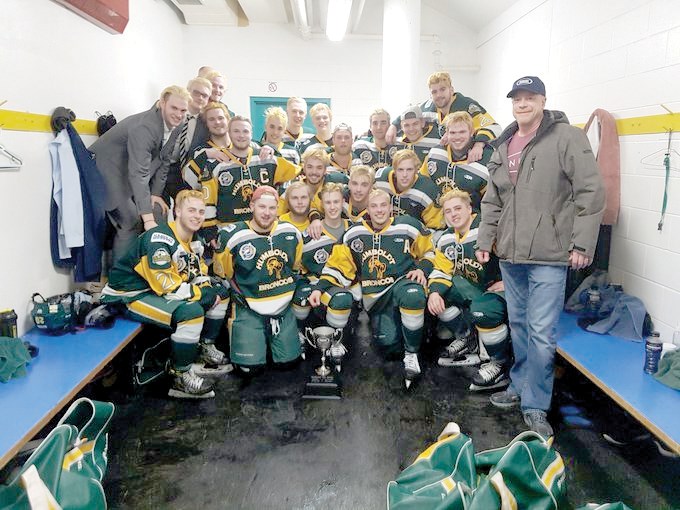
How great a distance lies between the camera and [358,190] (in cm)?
304

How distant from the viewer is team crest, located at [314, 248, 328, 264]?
2969 mm

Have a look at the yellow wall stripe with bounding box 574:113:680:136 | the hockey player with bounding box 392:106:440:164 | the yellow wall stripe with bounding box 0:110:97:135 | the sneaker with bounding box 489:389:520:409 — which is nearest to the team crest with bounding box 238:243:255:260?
the yellow wall stripe with bounding box 0:110:97:135

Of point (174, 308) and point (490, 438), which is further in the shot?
point (174, 308)

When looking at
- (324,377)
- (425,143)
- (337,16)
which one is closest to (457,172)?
(425,143)

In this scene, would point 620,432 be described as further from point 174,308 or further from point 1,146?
point 1,146

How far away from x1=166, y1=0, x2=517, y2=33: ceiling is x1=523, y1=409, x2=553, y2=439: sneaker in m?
3.96

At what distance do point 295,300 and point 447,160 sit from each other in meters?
1.35

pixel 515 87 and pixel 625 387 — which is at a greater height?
pixel 515 87

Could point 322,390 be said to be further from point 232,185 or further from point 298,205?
point 232,185

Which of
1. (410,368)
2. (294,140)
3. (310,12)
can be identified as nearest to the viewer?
(410,368)

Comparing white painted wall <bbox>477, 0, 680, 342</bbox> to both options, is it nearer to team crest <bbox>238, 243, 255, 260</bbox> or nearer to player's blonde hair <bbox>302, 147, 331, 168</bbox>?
player's blonde hair <bbox>302, 147, 331, 168</bbox>

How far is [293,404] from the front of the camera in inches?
95.7

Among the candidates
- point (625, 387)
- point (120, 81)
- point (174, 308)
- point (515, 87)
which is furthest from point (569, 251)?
point (120, 81)

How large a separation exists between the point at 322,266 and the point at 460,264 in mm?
839
